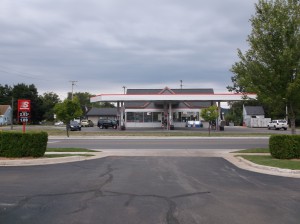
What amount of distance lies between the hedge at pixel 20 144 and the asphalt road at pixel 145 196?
2830 mm

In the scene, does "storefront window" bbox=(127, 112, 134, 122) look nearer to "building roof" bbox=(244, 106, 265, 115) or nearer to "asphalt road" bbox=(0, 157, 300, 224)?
"building roof" bbox=(244, 106, 265, 115)

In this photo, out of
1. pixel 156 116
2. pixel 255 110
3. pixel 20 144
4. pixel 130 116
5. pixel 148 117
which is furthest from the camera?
pixel 255 110

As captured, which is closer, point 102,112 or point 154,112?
point 154,112

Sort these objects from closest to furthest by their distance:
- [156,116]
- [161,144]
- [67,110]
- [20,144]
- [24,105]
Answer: [20,144], [24,105], [161,144], [67,110], [156,116]

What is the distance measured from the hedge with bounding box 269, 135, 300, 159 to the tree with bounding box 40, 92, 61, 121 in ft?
271

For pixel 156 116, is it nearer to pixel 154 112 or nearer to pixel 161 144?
pixel 154 112

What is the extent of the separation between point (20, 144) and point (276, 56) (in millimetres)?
12925

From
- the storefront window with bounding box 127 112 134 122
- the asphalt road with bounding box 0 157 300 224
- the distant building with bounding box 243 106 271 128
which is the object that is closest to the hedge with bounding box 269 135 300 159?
the asphalt road with bounding box 0 157 300 224

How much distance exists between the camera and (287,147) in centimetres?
1731

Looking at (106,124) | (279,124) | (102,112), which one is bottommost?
(279,124)

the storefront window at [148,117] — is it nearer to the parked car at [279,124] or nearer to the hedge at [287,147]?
the parked car at [279,124]

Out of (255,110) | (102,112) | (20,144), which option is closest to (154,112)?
(255,110)

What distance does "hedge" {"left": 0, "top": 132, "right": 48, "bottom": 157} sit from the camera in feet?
56.0

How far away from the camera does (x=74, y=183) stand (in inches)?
425
